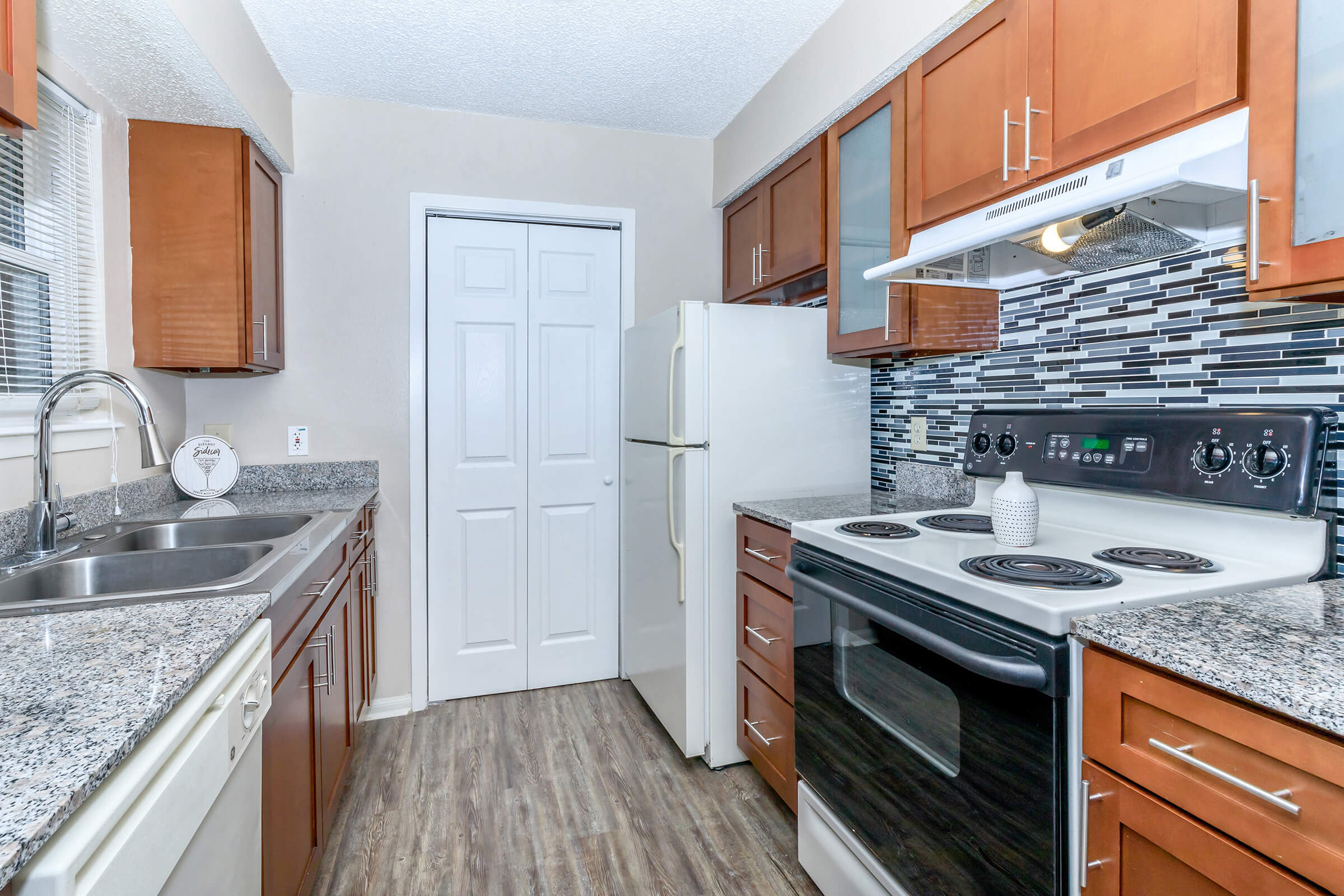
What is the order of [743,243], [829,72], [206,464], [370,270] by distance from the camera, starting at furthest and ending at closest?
[743,243]
[370,270]
[206,464]
[829,72]

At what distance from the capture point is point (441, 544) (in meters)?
2.81

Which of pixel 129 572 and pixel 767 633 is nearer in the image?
pixel 129 572

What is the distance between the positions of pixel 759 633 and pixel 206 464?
2005mm

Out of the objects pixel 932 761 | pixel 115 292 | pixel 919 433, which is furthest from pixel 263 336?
pixel 932 761

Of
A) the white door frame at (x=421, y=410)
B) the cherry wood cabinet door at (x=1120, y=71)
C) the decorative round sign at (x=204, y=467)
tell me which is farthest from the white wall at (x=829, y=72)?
the decorative round sign at (x=204, y=467)

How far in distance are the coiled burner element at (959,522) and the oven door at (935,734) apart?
322mm

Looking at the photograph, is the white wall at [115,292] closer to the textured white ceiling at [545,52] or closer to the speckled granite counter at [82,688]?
the textured white ceiling at [545,52]

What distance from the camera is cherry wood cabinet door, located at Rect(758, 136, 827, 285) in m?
2.29

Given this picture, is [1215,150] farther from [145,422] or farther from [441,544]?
[441,544]

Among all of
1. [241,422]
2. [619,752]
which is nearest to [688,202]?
[241,422]

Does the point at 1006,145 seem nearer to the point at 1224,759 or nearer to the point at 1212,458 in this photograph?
the point at 1212,458

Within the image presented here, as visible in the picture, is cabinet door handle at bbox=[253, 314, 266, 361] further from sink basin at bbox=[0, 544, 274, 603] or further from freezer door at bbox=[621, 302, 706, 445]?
freezer door at bbox=[621, 302, 706, 445]

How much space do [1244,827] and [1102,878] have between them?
25cm

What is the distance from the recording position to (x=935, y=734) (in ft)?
4.11
